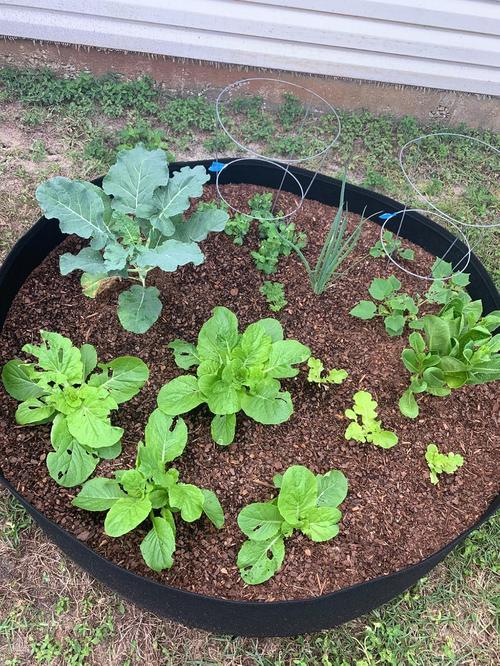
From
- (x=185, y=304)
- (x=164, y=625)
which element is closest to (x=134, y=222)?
(x=185, y=304)

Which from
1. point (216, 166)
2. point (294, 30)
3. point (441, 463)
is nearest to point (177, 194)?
point (216, 166)

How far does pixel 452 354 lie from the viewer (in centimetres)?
196

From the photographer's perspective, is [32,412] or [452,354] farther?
[452,354]

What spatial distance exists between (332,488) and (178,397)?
55 cm

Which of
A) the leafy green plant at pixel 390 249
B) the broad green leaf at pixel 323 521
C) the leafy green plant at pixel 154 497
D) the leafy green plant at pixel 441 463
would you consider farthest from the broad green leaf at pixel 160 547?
the leafy green plant at pixel 390 249

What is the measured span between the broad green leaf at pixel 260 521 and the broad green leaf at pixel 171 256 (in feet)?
2.41

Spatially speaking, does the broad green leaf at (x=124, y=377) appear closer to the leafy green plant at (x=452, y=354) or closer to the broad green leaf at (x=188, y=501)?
the broad green leaf at (x=188, y=501)

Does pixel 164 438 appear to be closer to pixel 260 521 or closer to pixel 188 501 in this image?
pixel 188 501

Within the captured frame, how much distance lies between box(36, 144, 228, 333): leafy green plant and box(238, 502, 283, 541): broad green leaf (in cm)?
68

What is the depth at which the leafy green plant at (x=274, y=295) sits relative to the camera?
2.22 m

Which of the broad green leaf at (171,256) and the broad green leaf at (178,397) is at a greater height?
the broad green leaf at (171,256)

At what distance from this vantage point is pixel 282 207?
2537 mm

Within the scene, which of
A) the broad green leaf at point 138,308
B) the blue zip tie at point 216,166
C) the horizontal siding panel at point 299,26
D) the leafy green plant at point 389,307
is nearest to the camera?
the broad green leaf at point 138,308

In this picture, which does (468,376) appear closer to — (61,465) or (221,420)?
(221,420)
